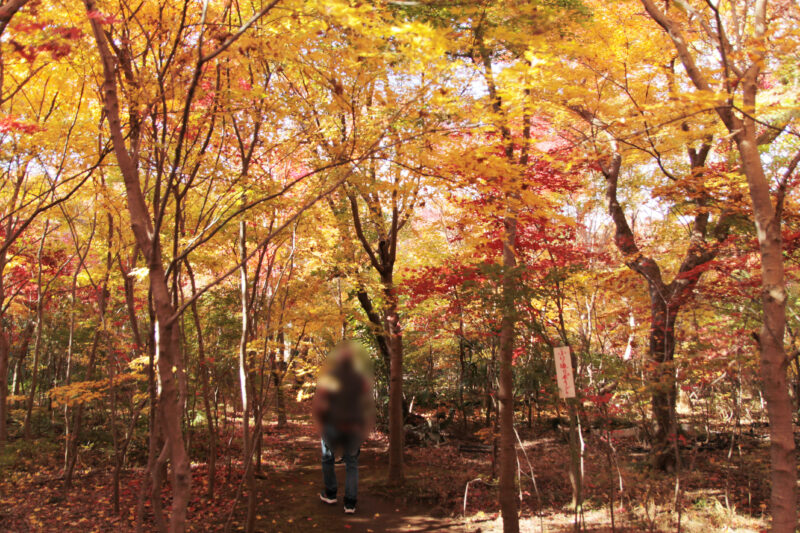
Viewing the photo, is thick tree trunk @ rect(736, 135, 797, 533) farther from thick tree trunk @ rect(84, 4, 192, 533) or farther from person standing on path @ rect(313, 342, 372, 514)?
thick tree trunk @ rect(84, 4, 192, 533)

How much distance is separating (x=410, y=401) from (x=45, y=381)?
985 centimetres

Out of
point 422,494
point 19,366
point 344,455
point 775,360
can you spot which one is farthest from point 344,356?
point 19,366

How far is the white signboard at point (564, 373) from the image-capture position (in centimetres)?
412

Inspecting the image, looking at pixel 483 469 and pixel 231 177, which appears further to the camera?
→ pixel 483 469

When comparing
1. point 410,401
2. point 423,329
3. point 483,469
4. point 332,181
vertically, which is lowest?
point 483,469

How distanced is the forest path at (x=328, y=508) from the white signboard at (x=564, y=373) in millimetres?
2706

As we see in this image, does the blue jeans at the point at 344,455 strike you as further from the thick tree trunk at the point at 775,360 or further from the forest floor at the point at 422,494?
the thick tree trunk at the point at 775,360

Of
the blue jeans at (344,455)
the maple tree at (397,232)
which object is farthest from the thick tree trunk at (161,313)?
the blue jeans at (344,455)

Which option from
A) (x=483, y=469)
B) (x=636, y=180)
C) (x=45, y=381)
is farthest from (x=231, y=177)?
(x=45, y=381)

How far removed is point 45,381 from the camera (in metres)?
12.5

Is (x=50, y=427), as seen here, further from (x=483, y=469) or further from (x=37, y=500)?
(x=483, y=469)

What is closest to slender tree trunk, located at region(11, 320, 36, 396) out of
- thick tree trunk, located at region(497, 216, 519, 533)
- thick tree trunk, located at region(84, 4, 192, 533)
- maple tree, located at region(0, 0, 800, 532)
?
maple tree, located at region(0, 0, 800, 532)

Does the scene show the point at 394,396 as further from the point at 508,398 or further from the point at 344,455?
the point at 508,398

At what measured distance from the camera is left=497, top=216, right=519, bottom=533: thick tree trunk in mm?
4762
